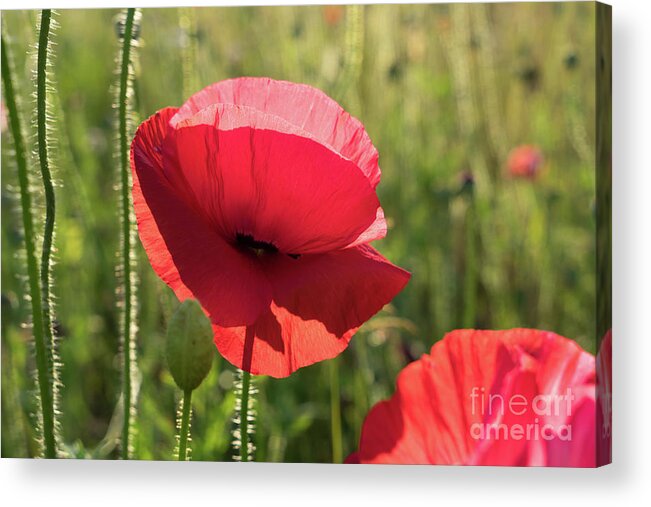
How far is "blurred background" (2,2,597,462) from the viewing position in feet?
4.89

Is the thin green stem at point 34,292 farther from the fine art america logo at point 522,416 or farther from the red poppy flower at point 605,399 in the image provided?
the red poppy flower at point 605,399

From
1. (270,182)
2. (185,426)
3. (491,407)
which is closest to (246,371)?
(185,426)

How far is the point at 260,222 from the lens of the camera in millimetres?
1100

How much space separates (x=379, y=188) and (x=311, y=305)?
1.55 feet

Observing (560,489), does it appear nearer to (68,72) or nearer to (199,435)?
(199,435)

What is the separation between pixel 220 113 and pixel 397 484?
625 millimetres

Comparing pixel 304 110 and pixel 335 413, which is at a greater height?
pixel 304 110

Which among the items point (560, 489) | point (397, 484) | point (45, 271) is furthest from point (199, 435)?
point (560, 489)

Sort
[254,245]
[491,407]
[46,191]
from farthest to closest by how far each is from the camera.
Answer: [491,407] < [46,191] < [254,245]

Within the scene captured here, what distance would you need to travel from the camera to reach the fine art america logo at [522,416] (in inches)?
54.5

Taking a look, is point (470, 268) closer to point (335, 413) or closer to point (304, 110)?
point (335, 413)

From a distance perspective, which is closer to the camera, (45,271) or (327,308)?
(327,308)

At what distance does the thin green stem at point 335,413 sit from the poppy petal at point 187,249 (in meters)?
0.45

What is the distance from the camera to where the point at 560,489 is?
1.42 metres
